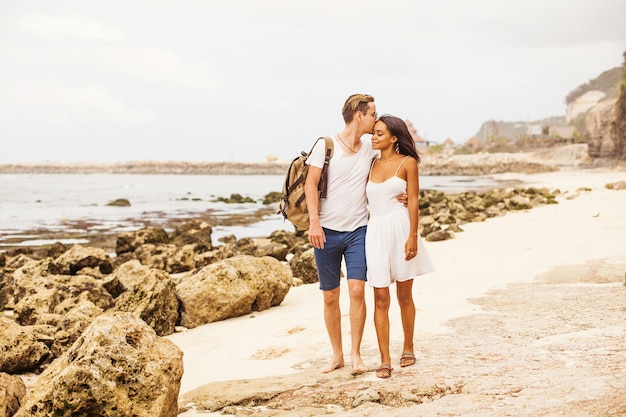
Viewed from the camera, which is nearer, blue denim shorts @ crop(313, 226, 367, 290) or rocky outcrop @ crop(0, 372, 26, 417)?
rocky outcrop @ crop(0, 372, 26, 417)

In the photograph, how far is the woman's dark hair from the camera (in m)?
4.91

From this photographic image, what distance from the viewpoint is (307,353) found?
5711 mm

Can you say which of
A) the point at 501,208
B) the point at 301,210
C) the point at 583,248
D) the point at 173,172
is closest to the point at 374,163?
the point at 301,210

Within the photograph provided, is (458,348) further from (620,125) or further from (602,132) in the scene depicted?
(602,132)

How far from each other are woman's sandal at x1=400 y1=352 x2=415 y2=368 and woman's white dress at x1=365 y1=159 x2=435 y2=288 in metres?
0.57

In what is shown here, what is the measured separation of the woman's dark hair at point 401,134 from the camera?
193 inches

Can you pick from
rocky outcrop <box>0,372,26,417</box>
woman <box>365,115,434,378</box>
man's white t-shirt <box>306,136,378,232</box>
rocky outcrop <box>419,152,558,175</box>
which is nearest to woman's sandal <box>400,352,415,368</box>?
woman <box>365,115,434,378</box>

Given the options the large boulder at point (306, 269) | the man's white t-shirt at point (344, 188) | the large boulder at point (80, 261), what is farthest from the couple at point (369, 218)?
the large boulder at point (80, 261)

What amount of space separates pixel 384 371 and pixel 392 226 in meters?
1.07

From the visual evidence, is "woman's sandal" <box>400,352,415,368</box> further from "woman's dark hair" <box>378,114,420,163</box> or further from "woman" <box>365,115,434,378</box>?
"woman's dark hair" <box>378,114,420,163</box>

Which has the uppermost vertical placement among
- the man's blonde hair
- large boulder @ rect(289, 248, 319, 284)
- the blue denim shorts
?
→ the man's blonde hair

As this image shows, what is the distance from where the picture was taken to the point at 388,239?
482 cm

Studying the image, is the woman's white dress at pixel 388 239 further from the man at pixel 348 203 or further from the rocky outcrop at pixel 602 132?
the rocky outcrop at pixel 602 132

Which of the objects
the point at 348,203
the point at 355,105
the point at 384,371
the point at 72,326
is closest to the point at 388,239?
the point at 348,203
